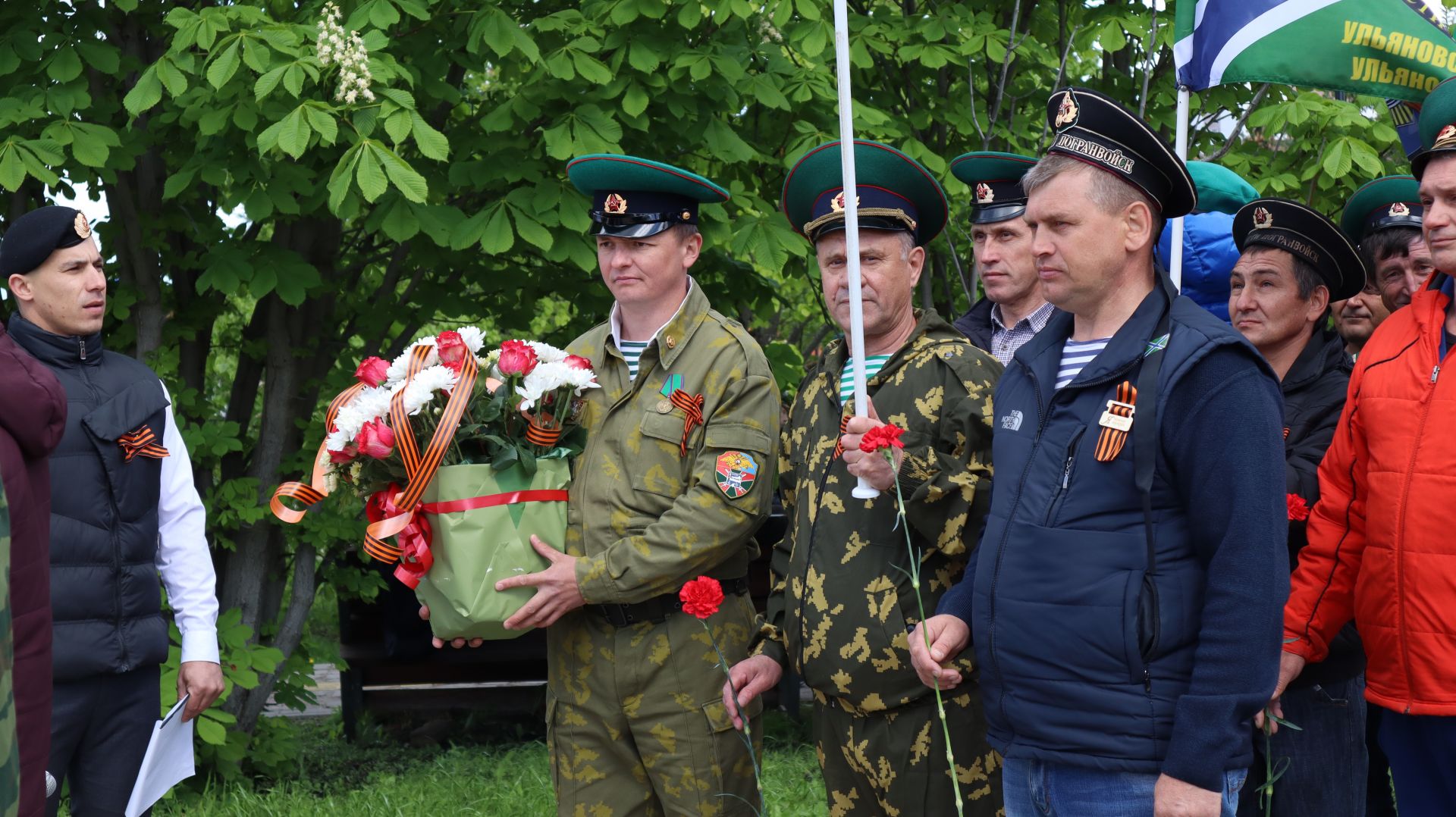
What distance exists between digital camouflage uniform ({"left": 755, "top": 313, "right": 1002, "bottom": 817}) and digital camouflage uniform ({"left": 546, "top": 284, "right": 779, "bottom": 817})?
0.76 ft

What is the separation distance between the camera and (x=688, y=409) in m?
3.30

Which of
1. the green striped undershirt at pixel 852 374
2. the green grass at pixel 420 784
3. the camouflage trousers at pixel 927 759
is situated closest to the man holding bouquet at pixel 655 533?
the green striped undershirt at pixel 852 374

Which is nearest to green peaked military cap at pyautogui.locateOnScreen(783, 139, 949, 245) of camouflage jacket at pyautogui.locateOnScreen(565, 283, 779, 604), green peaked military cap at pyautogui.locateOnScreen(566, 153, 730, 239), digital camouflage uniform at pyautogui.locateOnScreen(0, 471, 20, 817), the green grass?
green peaked military cap at pyautogui.locateOnScreen(566, 153, 730, 239)

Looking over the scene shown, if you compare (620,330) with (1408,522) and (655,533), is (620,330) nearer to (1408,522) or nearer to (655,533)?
(655,533)

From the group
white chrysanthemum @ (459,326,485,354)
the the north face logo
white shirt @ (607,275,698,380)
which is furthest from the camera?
white shirt @ (607,275,698,380)

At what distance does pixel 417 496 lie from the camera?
2963 millimetres

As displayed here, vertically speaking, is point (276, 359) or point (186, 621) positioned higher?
point (276, 359)

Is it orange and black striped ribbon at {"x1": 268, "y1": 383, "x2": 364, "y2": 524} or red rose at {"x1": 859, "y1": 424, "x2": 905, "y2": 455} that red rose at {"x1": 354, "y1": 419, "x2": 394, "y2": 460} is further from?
red rose at {"x1": 859, "y1": 424, "x2": 905, "y2": 455}

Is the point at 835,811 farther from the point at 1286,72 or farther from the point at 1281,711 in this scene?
the point at 1286,72

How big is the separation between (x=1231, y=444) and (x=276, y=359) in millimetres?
4810

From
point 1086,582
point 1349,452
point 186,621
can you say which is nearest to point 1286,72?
point 1349,452

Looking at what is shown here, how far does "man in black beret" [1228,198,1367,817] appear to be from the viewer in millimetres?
3094

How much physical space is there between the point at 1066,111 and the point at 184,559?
2.83 m

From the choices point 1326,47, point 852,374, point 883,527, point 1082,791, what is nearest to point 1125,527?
point 1082,791
